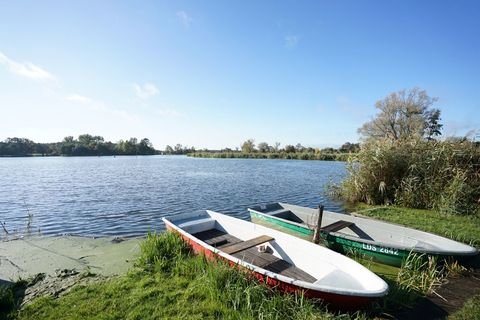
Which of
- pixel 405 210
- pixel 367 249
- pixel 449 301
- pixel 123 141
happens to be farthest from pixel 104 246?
pixel 123 141

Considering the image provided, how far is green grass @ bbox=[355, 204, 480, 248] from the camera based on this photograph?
7.08 metres

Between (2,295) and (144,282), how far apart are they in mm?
2218

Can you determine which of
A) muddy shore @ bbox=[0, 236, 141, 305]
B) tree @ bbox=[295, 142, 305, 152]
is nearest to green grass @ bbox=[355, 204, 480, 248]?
muddy shore @ bbox=[0, 236, 141, 305]

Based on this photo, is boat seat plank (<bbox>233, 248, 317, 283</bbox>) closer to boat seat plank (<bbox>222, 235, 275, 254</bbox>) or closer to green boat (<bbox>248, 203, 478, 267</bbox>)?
boat seat plank (<bbox>222, 235, 275, 254</bbox>)

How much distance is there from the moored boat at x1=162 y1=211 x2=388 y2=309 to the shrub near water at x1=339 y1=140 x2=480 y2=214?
747cm

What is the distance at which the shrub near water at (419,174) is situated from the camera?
955 centimetres

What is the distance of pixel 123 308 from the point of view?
157 inches

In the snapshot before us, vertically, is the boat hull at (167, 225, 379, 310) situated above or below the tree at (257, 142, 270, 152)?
below

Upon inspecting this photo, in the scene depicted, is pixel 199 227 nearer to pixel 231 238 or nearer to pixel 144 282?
pixel 231 238

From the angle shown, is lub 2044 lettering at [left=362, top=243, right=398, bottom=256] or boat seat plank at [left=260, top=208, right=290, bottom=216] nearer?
lub 2044 lettering at [left=362, top=243, right=398, bottom=256]

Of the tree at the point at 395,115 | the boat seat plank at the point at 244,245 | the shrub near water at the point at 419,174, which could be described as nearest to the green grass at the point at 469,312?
the boat seat plank at the point at 244,245

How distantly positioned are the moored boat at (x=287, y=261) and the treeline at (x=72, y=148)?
92994 millimetres

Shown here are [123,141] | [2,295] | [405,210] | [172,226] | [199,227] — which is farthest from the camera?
[123,141]

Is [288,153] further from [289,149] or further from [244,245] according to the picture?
[244,245]
